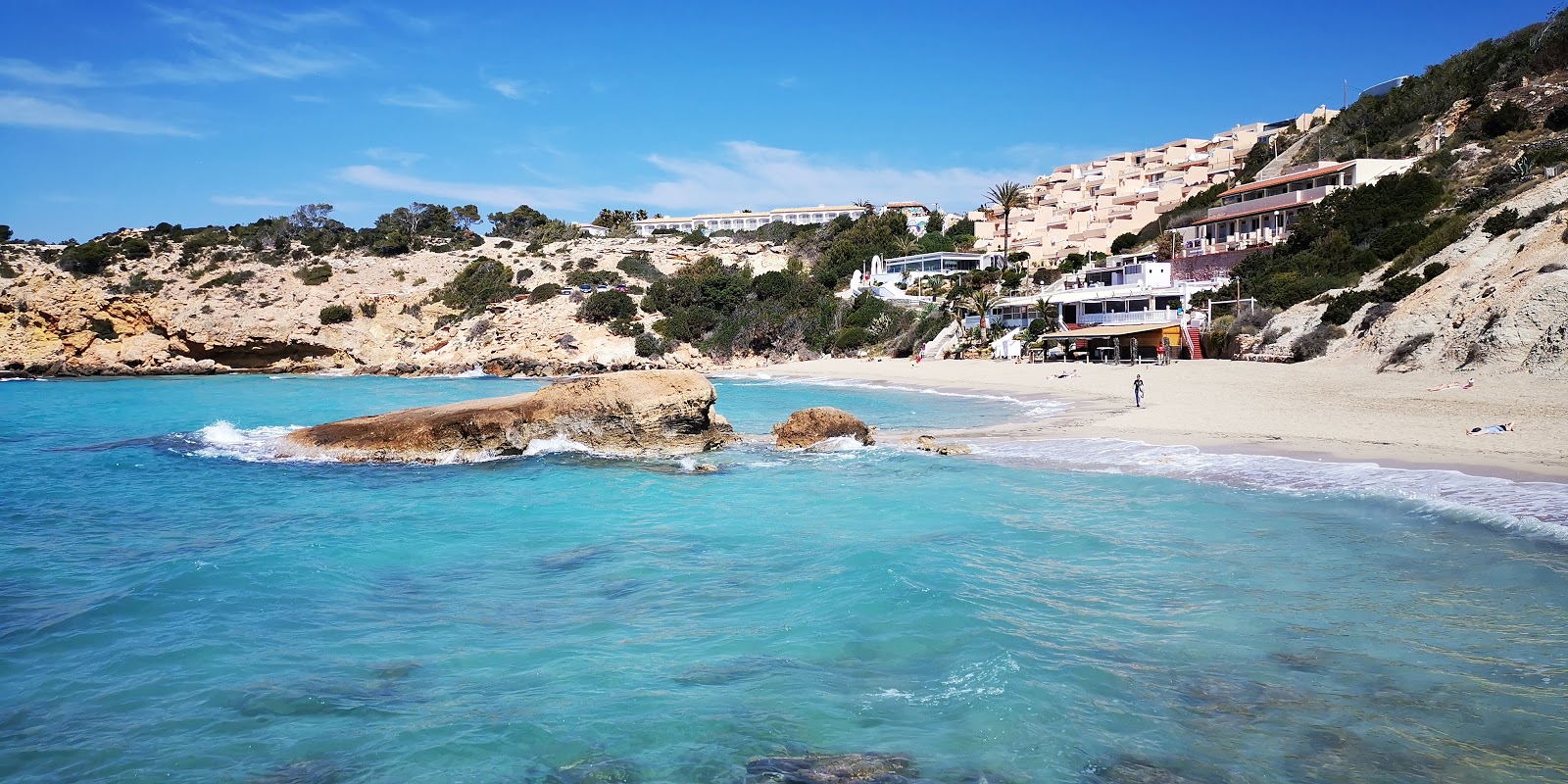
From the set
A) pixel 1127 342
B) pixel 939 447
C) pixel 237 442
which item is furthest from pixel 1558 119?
pixel 237 442

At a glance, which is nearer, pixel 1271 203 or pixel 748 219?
pixel 1271 203

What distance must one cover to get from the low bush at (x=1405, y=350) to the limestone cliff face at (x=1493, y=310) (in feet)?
0.18

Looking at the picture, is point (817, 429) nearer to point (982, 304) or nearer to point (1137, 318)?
point (1137, 318)

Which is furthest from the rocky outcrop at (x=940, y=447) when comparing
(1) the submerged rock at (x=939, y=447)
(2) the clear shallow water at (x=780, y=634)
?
(2) the clear shallow water at (x=780, y=634)

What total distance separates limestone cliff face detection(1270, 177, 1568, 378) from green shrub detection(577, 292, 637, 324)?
43.8 metres

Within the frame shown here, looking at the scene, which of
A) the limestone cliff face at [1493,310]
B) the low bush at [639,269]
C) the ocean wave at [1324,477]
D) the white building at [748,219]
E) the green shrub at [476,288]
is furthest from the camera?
the white building at [748,219]

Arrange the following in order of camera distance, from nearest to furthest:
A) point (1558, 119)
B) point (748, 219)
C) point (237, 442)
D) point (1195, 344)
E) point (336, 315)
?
point (237, 442), point (1195, 344), point (1558, 119), point (336, 315), point (748, 219)

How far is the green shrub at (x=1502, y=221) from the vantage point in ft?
92.1

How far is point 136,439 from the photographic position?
21.7m

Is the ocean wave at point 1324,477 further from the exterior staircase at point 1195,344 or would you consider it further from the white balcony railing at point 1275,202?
the white balcony railing at point 1275,202

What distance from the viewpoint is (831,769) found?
4863mm

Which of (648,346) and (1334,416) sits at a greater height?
(648,346)

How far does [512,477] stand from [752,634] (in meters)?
9.35

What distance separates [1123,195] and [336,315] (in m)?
58.8
